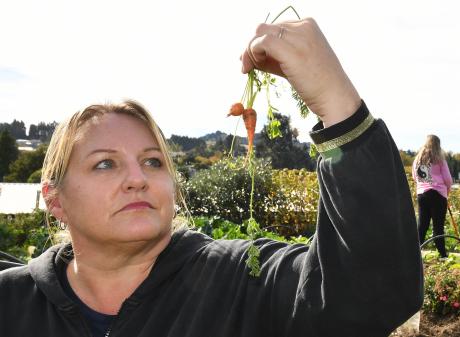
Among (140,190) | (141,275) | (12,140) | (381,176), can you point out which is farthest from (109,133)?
(12,140)

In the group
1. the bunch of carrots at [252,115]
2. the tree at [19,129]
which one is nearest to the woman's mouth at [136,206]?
the bunch of carrots at [252,115]

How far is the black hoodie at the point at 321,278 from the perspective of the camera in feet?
4.00

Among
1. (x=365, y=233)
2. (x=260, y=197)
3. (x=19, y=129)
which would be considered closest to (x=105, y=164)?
(x=365, y=233)

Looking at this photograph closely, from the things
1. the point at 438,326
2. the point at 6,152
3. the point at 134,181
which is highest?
the point at 134,181

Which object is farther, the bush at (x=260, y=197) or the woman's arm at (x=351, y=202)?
the bush at (x=260, y=197)

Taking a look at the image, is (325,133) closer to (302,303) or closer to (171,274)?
(302,303)

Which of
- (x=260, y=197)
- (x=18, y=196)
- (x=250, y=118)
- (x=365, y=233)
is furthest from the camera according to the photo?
(x=18, y=196)

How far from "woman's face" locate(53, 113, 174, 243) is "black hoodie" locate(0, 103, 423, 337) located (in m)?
0.20

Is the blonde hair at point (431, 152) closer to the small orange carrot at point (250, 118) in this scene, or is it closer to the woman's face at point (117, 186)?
the woman's face at point (117, 186)

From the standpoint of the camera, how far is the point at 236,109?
1454 millimetres

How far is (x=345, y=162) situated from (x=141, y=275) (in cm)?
98

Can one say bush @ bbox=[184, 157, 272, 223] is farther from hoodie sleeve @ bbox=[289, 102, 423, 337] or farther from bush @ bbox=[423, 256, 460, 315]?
hoodie sleeve @ bbox=[289, 102, 423, 337]

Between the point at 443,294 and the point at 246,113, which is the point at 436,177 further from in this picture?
the point at 246,113

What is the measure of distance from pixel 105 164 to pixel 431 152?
6819 millimetres
